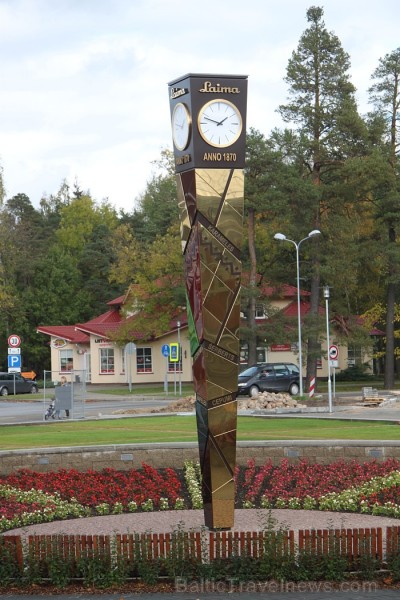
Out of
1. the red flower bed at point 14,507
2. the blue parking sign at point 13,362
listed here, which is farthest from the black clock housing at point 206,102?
the blue parking sign at point 13,362

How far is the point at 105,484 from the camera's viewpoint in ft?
59.9

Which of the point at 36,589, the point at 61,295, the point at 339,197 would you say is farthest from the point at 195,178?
the point at 61,295

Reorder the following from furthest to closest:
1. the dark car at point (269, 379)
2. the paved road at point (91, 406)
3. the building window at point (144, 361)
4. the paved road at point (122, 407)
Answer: the building window at point (144, 361) → the dark car at point (269, 379) → the paved road at point (91, 406) → the paved road at point (122, 407)

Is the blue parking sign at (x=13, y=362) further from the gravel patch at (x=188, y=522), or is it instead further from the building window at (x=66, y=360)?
the building window at (x=66, y=360)

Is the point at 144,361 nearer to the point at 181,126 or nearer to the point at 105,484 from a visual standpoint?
the point at 105,484

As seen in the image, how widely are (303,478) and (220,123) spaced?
7297mm

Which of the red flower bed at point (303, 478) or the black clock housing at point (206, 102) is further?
the red flower bed at point (303, 478)

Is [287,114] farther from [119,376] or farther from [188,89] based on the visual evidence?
[188,89]

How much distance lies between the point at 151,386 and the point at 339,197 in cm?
2093

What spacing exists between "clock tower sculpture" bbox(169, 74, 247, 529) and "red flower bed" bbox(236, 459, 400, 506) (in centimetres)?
360

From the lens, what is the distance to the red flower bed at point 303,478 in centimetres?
1738

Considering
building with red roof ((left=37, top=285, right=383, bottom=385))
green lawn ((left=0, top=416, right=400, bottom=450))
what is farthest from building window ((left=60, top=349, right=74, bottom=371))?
green lawn ((left=0, top=416, right=400, bottom=450))

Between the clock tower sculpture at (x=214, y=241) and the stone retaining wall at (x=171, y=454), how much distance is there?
17.6 feet

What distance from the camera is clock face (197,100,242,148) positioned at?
1361cm
